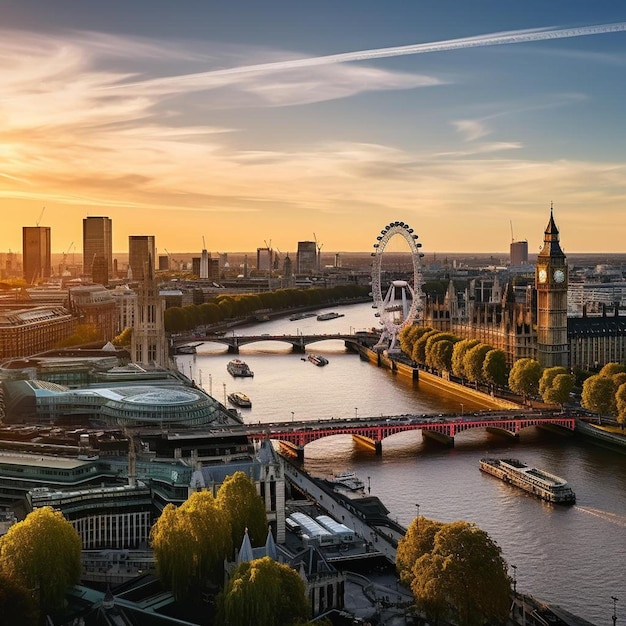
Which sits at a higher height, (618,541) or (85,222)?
(85,222)


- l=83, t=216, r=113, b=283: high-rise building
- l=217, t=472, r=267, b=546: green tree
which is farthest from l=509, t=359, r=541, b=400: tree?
l=83, t=216, r=113, b=283: high-rise building

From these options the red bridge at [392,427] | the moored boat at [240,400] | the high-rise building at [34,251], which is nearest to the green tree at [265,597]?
the red bridge at [392,427]

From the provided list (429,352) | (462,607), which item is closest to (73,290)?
(429,352)

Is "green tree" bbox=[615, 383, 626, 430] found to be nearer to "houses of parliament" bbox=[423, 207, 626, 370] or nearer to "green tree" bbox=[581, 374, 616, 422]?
"green tree" bbox=[581, 374, 616, 422]

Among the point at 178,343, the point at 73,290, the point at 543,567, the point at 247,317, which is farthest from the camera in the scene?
the point at 247,317

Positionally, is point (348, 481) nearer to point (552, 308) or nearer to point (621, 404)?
point (621, 404)

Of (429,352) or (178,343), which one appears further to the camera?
(178,343)

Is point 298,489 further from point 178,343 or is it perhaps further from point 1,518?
point 178,343
